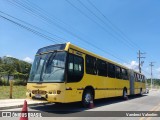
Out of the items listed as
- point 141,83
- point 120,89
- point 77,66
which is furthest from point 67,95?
point 141,83

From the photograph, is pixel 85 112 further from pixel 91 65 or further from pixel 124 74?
pixel 124 74

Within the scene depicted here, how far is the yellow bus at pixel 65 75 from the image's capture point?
38.1 feet

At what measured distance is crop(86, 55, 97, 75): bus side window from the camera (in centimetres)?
1414

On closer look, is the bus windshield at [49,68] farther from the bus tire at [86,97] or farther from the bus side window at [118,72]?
the bus side window at [118,72]

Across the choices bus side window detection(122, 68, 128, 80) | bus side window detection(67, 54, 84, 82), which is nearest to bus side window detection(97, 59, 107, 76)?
bus side window detection(67, 54, 84, 82)

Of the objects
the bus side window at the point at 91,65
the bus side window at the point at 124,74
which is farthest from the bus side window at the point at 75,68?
the bus side window at the point at 124,74

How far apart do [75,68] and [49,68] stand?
52.0 inches

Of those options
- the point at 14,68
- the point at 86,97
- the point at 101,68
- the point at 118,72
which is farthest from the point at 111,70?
the point at 14,68

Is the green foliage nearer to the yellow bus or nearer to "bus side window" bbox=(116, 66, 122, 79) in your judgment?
"bus side window" bbox=(116, 66, 122, 79)

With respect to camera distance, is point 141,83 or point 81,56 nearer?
point 81,56

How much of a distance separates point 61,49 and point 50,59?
73 cm

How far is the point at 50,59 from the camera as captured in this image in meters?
12.5

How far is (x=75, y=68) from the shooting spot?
498 inches

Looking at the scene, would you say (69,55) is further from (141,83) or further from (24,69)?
(24,69)
